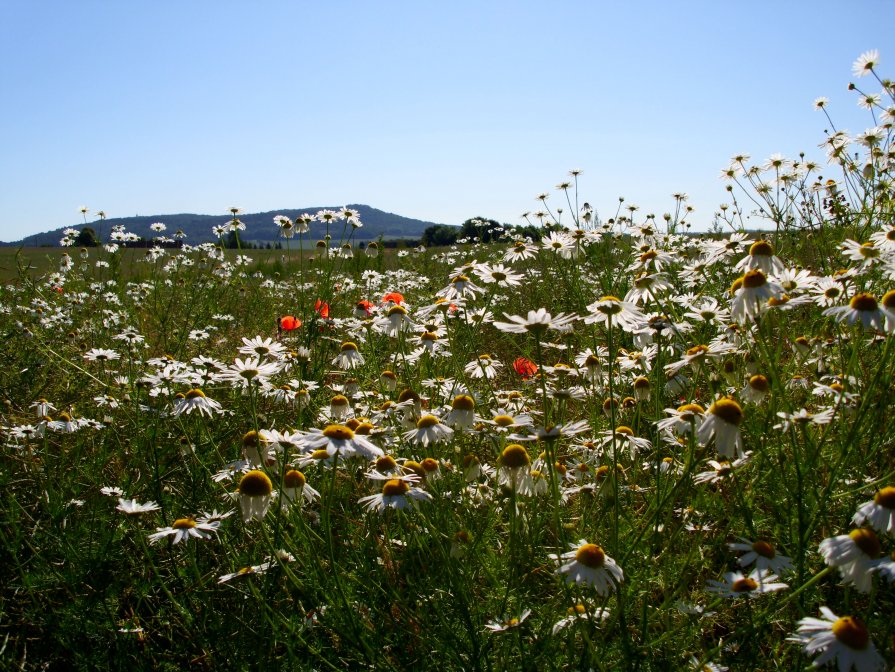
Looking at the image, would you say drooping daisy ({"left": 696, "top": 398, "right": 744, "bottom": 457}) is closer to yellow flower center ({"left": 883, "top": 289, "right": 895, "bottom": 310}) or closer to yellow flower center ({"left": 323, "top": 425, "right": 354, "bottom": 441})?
yellow flower center ({"left": 883, "top": 289, "right": 895, "bottom": 310})

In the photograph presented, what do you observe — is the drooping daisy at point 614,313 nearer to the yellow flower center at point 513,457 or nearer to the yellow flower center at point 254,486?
the yellow flower center at point 513,457

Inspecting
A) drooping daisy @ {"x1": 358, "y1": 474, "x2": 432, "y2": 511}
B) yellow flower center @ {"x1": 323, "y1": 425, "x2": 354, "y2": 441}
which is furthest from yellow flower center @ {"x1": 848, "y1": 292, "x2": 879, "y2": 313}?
yellow flower center @ {"x1": 323, "y1": 425, "x2": 354, "y2": 441}

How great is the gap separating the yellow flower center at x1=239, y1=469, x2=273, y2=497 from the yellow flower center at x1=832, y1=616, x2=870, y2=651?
4.17ft

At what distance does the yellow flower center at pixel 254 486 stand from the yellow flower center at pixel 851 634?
1271mm

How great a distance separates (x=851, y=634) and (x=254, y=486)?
4.30 feet

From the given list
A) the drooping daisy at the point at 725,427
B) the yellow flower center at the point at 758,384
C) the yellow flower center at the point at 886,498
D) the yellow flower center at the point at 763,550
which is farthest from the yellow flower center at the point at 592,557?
the yellow flower center at the point at 758,384

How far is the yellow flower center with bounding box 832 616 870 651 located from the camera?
1023 mm

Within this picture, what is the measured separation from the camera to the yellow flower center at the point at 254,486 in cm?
154

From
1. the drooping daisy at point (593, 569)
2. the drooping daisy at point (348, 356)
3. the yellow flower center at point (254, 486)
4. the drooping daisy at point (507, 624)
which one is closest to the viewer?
the drooping daisy at point (593, 569)

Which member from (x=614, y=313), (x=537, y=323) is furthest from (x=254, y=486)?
(x=614, y=313)

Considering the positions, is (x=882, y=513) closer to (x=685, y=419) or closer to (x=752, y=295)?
(x=685, y=419)

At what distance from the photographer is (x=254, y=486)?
5.08ft

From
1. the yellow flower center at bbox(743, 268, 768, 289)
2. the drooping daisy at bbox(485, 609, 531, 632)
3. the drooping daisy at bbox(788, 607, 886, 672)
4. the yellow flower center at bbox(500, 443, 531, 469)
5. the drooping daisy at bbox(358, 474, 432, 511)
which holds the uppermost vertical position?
the yellow flower center at bbox(743, 268, 768, 289)

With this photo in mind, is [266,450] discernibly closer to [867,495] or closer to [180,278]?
[867,495]
